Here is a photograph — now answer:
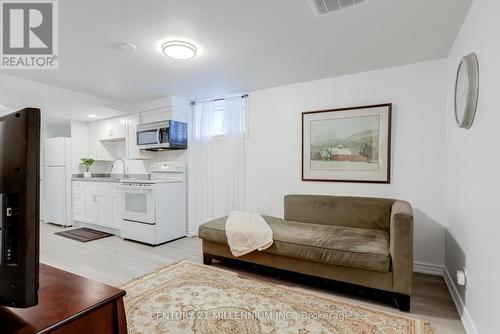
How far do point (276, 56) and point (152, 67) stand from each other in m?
1.45

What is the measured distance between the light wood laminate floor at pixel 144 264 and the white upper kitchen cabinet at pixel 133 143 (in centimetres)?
145

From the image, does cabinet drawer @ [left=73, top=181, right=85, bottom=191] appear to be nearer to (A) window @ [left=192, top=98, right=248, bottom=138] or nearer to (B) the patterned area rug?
(A) window @ [left=192, top=98, right=248, bottom=138]

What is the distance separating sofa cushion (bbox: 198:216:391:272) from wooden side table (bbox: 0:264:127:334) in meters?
1.82

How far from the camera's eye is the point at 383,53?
8.54ft

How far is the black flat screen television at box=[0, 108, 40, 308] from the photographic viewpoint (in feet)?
1.99

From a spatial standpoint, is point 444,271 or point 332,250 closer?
point 332,250

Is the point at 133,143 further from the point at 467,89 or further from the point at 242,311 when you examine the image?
the point at 467,89

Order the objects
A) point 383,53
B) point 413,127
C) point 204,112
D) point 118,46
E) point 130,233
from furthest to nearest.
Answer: point 204,112 < point 130,233 < point 413,127 < point 383,53 < point 118,46

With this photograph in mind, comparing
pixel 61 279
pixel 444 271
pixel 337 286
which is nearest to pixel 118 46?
pixel 61 279

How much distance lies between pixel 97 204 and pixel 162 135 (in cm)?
195

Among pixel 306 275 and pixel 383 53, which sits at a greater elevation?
pixel 383 53

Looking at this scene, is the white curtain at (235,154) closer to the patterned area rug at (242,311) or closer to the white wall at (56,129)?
the patterned area rug at (242,311)

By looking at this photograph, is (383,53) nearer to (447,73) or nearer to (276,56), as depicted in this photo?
(447,73)

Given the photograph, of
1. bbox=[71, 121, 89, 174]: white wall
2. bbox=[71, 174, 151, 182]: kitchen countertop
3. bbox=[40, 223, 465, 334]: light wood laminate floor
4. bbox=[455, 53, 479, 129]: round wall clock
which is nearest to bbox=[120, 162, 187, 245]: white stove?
bbox=[40, 223, 465, 334]: light wood laminate floor
